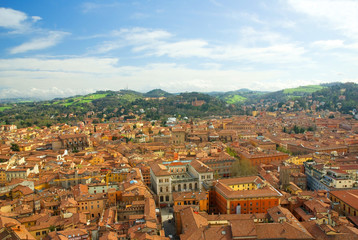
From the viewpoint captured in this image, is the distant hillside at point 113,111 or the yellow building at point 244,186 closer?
the yellow building at point 244,186

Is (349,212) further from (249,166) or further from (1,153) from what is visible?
(1,153)

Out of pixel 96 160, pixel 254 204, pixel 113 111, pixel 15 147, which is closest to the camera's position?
pixel 254 204

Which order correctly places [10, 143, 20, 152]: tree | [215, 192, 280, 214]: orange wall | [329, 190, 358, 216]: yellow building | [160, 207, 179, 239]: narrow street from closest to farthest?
[160, 207, 179, 239]: narrow street
[329, 190, 358, 216]: yellow building
[215, 192, 280, 214]: orange wall
[10, 143, 20, 152]: tree

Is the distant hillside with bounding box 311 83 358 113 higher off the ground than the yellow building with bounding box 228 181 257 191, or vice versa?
the distant hillside with bounding box 311 83 358 113

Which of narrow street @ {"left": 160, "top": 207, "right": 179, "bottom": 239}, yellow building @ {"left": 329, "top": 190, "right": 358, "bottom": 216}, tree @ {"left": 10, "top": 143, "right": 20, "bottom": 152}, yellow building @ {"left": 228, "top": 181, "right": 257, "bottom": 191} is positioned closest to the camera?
narrow street @ {"left": 160, "top": 207, "right": 179, "bottom": 239}

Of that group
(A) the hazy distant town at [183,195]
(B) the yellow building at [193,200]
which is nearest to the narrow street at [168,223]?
(A) the hazy distant town at [183,195]

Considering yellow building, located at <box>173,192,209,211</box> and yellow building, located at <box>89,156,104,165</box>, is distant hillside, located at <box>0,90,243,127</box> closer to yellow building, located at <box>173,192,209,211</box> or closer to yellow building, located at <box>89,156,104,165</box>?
yellow building, located at <box>89,156,104,165</box>

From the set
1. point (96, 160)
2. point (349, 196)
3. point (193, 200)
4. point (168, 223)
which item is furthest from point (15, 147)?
point (349, 196)

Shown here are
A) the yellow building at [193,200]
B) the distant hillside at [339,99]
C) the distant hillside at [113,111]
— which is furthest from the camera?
the distant hillside at [339,99]

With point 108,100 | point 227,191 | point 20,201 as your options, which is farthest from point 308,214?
point 108,100

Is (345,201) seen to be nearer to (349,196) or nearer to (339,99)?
(349,196)

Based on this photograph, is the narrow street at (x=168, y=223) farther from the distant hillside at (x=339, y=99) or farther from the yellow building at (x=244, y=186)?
the distant hillside at (x=339, y=99)

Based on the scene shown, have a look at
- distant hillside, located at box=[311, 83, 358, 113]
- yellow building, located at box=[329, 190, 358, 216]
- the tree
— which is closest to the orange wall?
yellow building, located at box=[329, 190, 358, 216]
